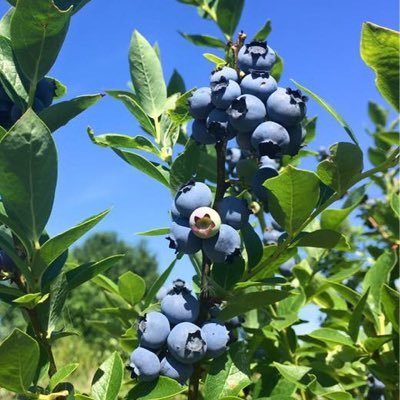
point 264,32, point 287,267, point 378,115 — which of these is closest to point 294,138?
point 264,32

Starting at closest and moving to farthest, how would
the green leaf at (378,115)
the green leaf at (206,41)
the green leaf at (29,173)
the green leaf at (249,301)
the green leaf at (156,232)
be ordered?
1. the green leaf at (29,173)
2. the green leaf at (249,301)
3. the green leaf at (156,232)
4. the green leaf at (206,41)
5. the green leaf at (378,115)

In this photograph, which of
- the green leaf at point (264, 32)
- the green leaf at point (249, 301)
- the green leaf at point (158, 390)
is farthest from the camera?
the green leaf at point (264, 32)

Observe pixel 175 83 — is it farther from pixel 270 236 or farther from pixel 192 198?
pixel 192 198

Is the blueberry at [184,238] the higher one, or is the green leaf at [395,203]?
the green leaf at [395,203]

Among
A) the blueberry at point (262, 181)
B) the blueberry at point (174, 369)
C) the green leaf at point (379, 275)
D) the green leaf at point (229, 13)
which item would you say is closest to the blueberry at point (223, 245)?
the blueberry at point (262, 181)

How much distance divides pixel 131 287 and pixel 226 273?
0.50m

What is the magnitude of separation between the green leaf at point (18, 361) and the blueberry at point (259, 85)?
0.59m

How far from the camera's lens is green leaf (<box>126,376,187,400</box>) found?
1016 millimetres

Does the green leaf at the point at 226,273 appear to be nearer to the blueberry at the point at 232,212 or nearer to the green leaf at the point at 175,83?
the blueberry at the point at 232,212

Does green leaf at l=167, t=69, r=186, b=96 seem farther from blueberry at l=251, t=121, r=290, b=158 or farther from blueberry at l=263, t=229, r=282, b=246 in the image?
blueberry at l=251, t=121, r=290, b=158

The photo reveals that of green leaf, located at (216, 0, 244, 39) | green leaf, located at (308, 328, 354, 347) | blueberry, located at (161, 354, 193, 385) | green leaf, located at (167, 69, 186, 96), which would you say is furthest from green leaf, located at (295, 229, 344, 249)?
green leaf, located at (216, 0, 244, 39)

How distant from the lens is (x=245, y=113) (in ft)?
3.61

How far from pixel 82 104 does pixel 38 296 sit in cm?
36

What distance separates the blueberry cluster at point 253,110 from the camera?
3.60 feet
